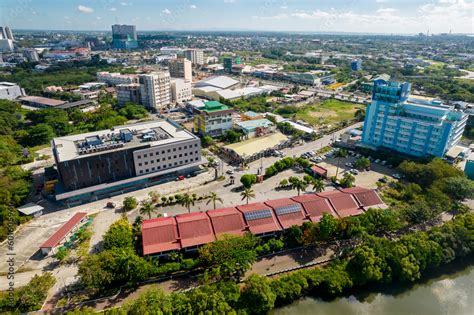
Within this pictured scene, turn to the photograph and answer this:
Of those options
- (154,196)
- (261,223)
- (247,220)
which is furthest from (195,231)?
(154,196)

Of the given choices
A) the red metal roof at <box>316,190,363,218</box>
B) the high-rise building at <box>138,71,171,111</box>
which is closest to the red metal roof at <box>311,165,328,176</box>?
the red metal roof at <box>316,190,363,218</box>

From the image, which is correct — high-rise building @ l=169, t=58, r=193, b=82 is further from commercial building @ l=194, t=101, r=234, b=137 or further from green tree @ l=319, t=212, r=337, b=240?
green tree @ l=319, t=212, r=337, b=240

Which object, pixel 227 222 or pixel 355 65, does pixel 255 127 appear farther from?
pixel 355 65

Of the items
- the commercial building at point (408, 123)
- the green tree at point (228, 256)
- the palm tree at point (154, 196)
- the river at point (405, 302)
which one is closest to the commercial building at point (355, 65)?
the commercial building at point (408, 123)

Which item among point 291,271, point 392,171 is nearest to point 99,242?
point 291,271

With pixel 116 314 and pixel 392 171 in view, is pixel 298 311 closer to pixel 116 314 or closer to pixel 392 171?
pixel 116 314
